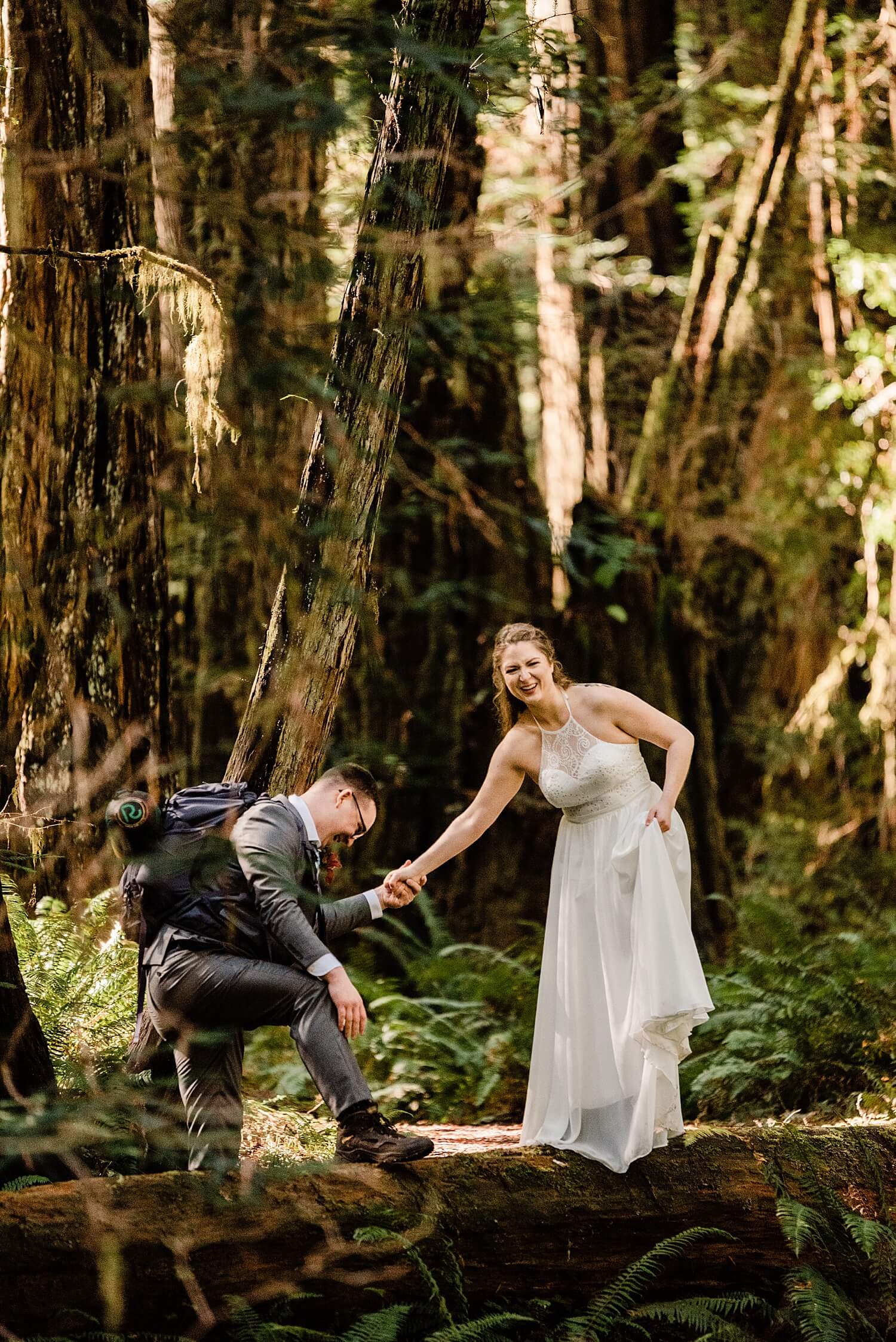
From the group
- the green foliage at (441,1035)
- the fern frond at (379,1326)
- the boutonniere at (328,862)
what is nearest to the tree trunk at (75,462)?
the boutonniere at (328,862)

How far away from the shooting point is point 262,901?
4660mm

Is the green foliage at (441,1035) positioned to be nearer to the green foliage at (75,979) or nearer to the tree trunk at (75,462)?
the green foliage at (75,979)

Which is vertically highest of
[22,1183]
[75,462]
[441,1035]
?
[75,462]

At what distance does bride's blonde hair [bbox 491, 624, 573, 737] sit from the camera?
581 centimetres

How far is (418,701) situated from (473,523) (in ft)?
5.22

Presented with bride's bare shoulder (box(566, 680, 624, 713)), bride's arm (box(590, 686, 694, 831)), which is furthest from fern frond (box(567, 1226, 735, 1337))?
bride's bare shoulder (box(566, 680, 624, 713))

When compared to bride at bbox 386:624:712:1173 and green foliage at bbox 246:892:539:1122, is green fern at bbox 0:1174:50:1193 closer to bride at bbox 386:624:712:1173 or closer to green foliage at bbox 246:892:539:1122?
bride at bbox 386:624:712:1173

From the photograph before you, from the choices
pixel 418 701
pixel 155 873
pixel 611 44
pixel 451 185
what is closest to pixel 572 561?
pixel 418 701

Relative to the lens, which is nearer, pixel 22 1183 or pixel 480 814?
pixel 22 1183

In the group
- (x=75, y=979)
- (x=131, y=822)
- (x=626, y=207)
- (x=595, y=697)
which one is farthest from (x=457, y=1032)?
(x=626, y=207)

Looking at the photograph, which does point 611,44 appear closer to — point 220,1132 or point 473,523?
point 473,523

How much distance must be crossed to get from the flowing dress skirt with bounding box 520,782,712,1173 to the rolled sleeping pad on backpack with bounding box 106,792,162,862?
202cm

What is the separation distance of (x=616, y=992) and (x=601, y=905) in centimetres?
37

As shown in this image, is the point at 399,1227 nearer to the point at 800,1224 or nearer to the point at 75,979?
the point at 800,1224
